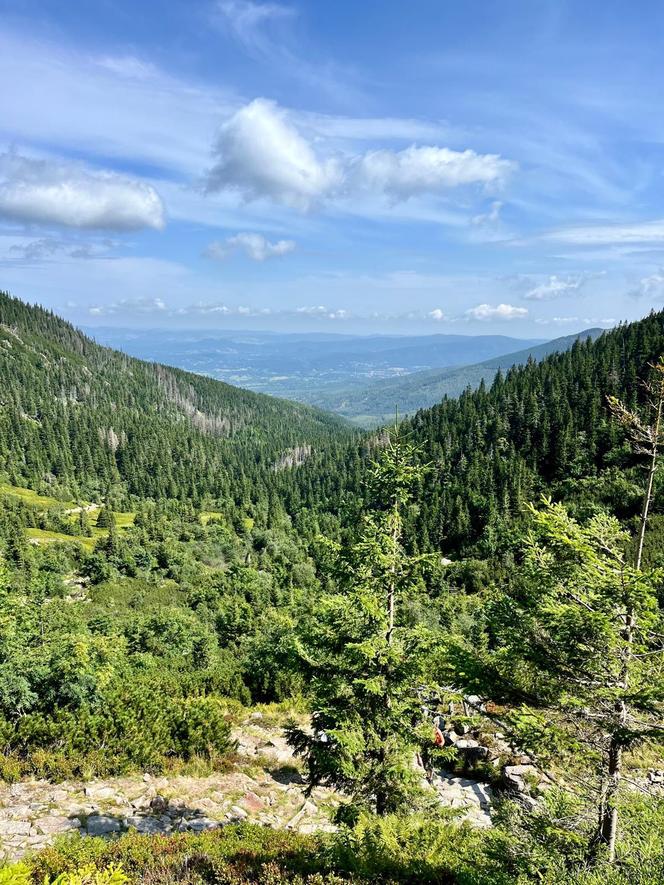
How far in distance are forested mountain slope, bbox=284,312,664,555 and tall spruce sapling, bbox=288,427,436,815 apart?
57.8 meters

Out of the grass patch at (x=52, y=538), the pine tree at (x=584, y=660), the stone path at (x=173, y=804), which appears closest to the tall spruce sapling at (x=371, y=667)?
the stone path at (x=173, y=804)

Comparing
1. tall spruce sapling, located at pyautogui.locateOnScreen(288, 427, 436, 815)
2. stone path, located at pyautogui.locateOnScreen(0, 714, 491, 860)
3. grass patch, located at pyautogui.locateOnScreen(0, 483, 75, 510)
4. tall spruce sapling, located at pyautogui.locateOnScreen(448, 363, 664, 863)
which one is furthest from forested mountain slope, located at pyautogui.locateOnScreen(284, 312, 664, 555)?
tall spruce sapling, located at pyautogui.locateOnScreen(448, 363, 664, 863)

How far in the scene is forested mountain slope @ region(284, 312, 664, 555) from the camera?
87.6 metres

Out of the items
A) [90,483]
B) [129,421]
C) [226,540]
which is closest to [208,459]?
[129,421]

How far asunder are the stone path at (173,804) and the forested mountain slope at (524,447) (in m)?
54.9

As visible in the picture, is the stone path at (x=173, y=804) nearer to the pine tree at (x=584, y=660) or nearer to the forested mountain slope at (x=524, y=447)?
the pine tree at (x=584, y=660)

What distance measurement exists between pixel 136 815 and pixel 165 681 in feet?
29.6

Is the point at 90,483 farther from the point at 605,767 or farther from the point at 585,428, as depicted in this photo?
the point at 605,767

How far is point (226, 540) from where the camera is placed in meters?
101

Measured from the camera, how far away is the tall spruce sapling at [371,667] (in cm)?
1029

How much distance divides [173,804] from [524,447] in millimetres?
105740

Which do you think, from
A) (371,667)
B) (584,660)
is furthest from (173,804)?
(584,660)

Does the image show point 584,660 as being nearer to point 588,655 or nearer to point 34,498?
point 588,655

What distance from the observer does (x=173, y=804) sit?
1348 centimetres
